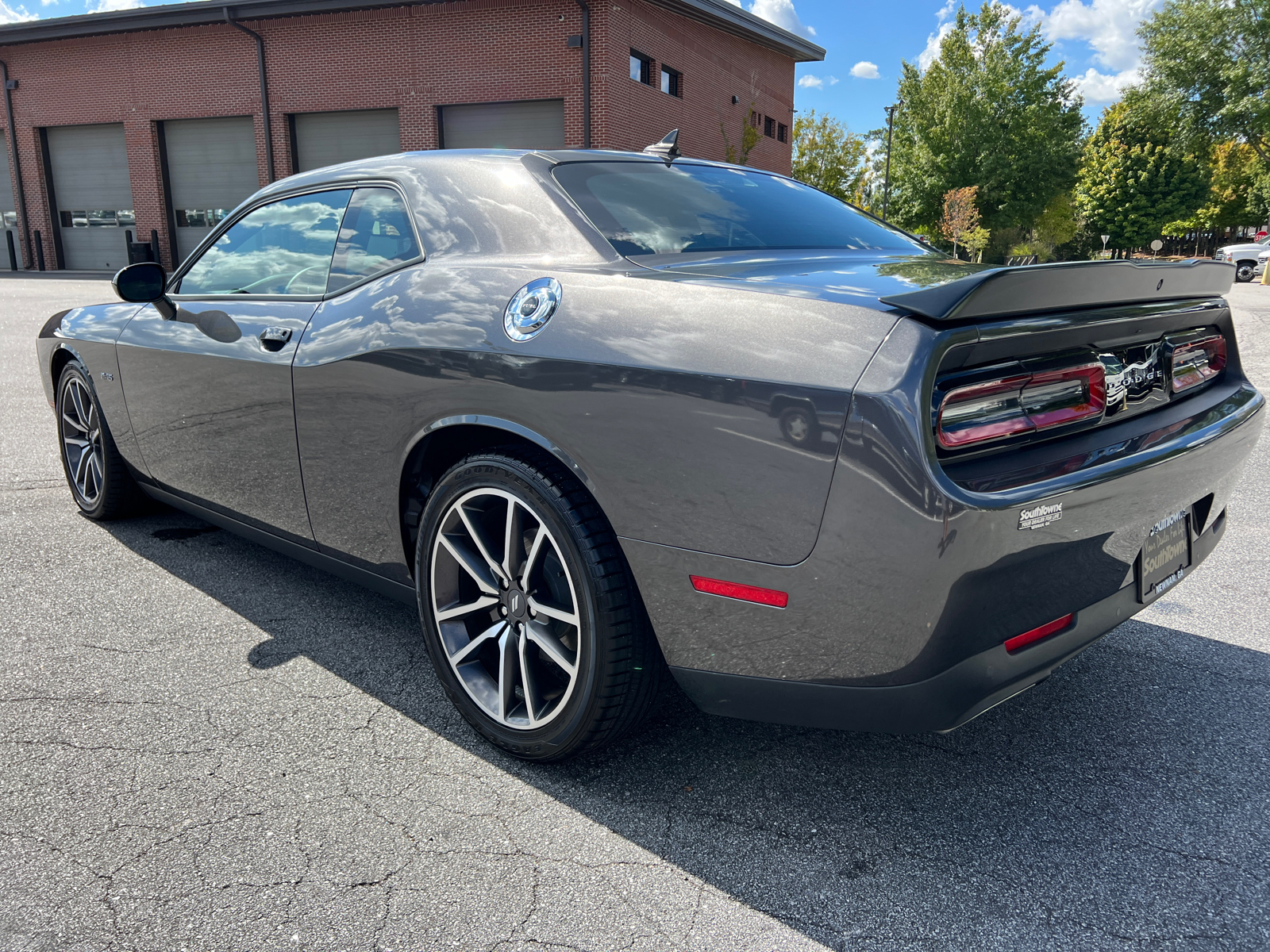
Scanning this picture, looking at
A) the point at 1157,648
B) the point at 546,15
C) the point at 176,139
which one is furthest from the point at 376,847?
the point at 176,139

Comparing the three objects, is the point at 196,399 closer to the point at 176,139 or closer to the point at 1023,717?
the point at 1023,717

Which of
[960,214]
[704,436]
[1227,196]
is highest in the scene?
[1227,196]

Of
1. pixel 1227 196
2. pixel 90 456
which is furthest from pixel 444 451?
pixel 1227 196

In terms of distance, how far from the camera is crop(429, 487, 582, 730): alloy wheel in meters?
2.23

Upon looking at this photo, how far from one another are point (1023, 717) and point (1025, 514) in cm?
114

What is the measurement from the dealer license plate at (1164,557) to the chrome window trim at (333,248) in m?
2.00

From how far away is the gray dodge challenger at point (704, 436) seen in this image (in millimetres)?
1688

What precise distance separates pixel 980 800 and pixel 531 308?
1.60 metres

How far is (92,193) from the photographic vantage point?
29.8m

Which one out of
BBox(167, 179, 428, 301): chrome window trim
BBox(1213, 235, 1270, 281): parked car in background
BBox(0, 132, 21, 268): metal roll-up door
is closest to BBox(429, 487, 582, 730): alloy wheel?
BBox(167, 179, 428, 301): chrome window trim

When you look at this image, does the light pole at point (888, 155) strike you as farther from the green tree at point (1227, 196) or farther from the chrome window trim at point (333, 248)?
the chrome window trim at point (333, 248)

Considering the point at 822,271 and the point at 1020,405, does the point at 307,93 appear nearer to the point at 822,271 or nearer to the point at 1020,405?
the point at 822,271

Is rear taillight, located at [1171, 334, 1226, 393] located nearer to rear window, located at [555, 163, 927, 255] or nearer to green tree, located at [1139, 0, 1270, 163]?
rear window, located at [555, 163, 927, 255]

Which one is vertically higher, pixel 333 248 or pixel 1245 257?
pixel 1245 257
